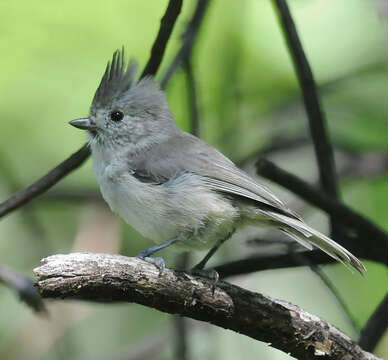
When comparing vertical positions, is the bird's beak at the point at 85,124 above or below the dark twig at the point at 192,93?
below

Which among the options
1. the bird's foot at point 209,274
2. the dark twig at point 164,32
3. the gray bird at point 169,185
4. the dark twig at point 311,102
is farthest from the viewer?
the dark twig at point 311,102

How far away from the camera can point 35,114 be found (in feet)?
16.6

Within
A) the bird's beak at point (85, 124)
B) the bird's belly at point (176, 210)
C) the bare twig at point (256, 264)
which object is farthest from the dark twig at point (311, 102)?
the bird's beak at point (85, 124)

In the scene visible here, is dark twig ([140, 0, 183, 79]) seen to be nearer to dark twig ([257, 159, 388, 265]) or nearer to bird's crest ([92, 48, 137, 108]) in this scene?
bird's crest ([92, 48, 137, 108])

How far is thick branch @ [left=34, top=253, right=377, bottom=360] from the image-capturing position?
2.47m

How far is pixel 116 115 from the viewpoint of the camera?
4.15m

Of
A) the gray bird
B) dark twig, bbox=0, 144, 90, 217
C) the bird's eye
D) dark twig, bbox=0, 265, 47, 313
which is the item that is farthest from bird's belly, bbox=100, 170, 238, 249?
dark twig, bbox=0, 265, 47, 313

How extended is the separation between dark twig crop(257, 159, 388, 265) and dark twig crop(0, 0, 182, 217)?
83 centimetres

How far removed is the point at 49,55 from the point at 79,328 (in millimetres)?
2438

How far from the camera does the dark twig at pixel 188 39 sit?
13.6 feet

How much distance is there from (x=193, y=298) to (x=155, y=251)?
0.59 meters

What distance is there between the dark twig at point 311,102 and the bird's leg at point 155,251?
1071 millimetres

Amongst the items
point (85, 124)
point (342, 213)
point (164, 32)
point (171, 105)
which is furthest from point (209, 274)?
point (171, 105)

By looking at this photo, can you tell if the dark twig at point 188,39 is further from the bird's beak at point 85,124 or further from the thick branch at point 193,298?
the thick branch at point 193,298
